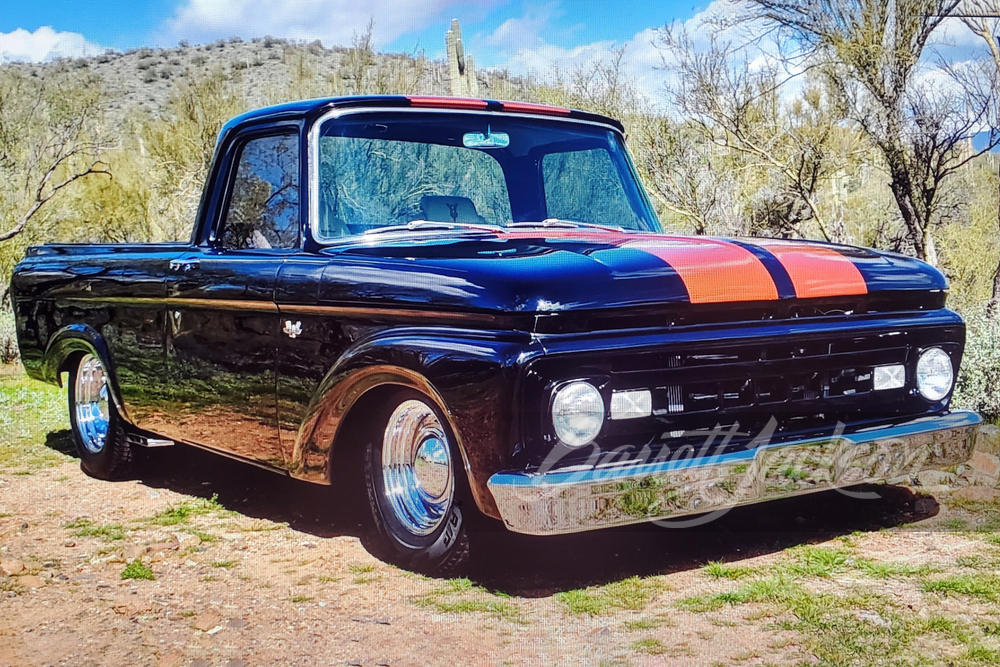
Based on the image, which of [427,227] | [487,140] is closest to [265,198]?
[427,227]

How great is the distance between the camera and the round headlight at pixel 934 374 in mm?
4043

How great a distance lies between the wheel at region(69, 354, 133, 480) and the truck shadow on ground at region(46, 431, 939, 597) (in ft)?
2.09

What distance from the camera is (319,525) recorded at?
465 cm

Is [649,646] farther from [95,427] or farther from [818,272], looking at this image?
[95,427]

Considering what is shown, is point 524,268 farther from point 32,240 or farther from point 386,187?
point 32,240

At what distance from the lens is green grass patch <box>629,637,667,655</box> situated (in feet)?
9.98

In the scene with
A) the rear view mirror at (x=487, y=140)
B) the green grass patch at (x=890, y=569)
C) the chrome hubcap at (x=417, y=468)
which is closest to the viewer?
the green grass patch at (x=890, y=569)

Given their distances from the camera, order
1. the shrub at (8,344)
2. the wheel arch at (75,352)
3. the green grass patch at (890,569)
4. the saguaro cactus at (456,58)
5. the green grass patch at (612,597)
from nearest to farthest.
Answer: the green grass patch at (612,597)
the green grass patch at (890,569)
the wheel arch at (75,352)
the shrub at (8,344)
the saguaro cactus at (456,58)

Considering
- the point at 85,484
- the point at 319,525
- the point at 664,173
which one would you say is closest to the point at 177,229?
the point at 664,173

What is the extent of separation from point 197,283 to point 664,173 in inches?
448

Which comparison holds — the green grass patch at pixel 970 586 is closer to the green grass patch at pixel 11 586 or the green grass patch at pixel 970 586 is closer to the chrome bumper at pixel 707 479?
the chrome bumper at pixel 707 479

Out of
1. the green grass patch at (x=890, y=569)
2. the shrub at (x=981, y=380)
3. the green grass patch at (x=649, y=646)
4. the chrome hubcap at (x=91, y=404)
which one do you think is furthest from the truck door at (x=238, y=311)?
the shrub at (x=981, y=380)

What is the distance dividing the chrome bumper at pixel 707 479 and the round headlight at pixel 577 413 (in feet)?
0.36

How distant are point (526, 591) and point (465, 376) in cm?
82
